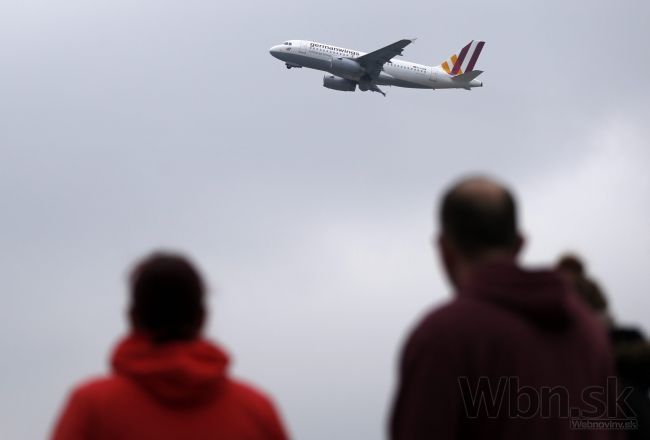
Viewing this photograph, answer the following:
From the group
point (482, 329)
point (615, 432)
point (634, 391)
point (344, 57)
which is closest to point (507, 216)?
point (482, 329)

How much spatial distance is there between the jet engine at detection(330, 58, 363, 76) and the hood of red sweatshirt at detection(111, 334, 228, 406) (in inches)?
2581

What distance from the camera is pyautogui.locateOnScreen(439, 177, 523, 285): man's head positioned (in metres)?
5.70

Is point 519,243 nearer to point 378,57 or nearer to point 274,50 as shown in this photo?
point 378,57

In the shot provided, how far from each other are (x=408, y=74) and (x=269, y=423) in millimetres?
73775

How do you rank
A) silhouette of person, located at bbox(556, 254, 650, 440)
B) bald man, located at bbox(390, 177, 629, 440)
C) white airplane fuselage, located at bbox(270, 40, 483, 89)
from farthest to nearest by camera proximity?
white airplane fuselage, located at bbox(270, 40, 483, 89)
silhouette of person, located at bbox(556, 254, 650, 440)
bald man, located at bbox(390, 177, 629, 440)

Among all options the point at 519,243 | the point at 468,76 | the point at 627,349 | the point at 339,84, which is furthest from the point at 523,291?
the point at 468,76

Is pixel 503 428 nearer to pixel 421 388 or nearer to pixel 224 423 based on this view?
pixel 421 388

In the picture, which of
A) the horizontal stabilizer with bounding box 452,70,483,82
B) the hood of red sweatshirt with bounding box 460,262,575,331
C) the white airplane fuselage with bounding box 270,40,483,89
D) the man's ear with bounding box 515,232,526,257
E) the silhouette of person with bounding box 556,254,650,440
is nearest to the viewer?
the hood of red sweatshirt with bounding box 460,262,575,331

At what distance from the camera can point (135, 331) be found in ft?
18.7

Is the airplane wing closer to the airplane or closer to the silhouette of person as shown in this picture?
the airplane

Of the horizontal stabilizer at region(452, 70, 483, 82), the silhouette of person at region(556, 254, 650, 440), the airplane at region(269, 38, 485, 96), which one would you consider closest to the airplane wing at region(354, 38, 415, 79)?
the airplane at region(269, 38, 485, 96)

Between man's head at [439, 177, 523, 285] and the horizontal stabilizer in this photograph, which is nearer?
man's head at [439, 177, 523, 285]

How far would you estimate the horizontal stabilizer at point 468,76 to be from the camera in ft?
254

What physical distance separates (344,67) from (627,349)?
62775 millimetres
